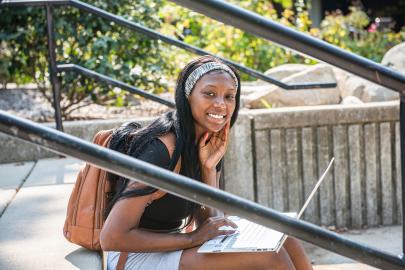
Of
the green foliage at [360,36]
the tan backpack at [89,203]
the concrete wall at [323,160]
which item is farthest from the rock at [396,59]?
the tan backpack at [89,203]

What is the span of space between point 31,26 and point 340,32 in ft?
16.0

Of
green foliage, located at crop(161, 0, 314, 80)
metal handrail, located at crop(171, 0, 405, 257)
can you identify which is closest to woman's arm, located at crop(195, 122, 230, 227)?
metal handrail, located at crop(171, 0, 405, 257)

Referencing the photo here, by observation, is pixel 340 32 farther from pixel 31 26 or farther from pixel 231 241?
pixel 231 241

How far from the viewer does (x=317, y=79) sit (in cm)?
641

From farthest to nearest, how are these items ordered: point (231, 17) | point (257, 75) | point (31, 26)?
point (31, 26)
point (257, 75)
point (231, 17)

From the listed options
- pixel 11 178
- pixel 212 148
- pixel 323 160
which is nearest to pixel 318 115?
pixel 323 160

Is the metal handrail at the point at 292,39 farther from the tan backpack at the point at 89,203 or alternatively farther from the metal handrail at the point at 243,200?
the tan backpack at the point at 89,203

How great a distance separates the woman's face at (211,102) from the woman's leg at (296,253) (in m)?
0.49

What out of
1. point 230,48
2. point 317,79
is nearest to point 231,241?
point 317,79

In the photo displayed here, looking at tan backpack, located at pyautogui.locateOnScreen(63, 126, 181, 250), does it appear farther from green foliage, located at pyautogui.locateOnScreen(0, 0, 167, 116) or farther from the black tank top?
green foliage, located at pyautogui.locateOnScreen(0, 0, 167, 116)

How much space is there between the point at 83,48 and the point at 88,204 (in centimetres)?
329

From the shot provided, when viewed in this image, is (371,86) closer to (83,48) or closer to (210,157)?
(83,48)

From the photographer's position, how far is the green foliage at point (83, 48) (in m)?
5.53

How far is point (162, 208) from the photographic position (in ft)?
8.00
